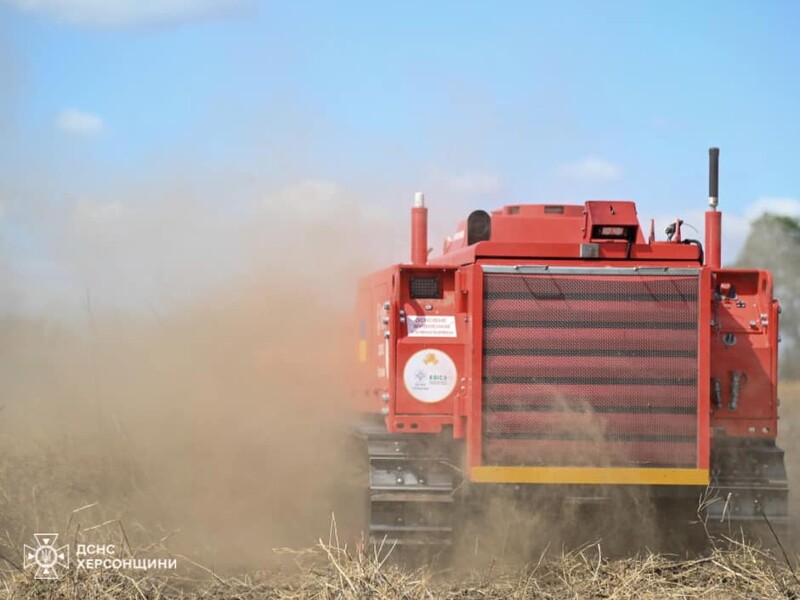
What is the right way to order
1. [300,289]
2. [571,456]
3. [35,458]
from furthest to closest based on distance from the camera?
[300,289] → [35,458] → [571,456]

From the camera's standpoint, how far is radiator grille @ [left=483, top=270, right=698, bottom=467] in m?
9.99

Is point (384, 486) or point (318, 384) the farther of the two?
point (318, 384)

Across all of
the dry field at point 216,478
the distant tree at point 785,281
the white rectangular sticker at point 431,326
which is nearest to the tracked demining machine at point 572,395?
the white rectangular sticker at point 431,326

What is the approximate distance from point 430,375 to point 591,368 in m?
1.39

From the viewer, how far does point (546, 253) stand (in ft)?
33.7

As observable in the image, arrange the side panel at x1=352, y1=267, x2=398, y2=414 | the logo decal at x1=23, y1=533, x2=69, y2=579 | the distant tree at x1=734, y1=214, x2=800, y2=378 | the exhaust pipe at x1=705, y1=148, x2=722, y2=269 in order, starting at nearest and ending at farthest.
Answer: the logo decal at x1=23, y1=533, x2=69, y2=579, the side panel at x1=352, y1=267, x2=398, y2=414, the exhaust pipe at x1=705, y1=148, x2=722, y2=269, the distant tree at x1=734, y1=214, x2=800, y2=378

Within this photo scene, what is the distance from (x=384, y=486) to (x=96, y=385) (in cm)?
720

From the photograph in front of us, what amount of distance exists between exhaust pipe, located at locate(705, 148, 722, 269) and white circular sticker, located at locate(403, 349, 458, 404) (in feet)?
9.35

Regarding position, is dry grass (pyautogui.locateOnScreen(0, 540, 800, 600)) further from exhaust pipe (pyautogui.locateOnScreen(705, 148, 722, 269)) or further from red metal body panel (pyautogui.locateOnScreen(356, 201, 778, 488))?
exhaust pipe (pyautogui.locateOnScreen(705, 148, 722, 269))

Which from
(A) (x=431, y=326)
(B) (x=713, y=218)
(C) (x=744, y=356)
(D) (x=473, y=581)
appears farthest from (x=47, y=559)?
(B) (x=713, y=218)

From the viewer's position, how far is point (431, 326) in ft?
34.1

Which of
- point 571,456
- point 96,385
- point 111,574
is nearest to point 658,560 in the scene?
point 571,456

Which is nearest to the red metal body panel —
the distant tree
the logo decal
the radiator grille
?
the radiator grille

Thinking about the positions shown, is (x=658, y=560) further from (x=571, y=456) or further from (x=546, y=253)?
(x=546, y=253)
